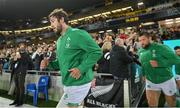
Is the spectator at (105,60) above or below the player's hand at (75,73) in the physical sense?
above

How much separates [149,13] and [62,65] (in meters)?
12.9

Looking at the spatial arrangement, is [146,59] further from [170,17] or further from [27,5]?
[27,5]

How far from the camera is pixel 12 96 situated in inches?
374

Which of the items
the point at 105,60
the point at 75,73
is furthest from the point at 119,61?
the point at 75,73

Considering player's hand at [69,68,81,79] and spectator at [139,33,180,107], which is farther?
spectator at [139,33,180,107]

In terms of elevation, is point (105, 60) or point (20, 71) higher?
point (105, 60)

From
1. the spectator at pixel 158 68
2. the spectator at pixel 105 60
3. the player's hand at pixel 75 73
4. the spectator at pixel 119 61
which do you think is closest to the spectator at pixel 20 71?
the spectator at pixel 105 60

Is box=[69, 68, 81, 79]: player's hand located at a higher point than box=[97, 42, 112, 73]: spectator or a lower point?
lower

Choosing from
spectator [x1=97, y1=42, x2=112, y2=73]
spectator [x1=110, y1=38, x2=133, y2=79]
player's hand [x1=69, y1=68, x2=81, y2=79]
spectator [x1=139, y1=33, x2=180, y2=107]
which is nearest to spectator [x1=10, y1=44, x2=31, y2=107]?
spectator [x1=97, y1=42, x2=112, y2=73]

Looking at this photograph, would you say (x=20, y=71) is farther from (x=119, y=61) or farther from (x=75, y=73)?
(x=75, y=73)

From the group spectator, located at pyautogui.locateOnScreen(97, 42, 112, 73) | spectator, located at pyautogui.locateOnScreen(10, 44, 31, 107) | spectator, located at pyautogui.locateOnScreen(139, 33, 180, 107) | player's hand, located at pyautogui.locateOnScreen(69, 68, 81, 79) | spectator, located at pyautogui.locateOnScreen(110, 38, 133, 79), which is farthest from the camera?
spectator, located at pyautogui.locateOnScreen(10, 44, 31, 107)

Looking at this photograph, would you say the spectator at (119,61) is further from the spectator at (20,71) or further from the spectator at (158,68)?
the spectator at (20,71)

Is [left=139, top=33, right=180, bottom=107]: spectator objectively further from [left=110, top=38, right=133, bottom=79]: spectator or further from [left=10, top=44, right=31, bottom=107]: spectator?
[left=10, top=44, right=31, bottom=107]: spectator

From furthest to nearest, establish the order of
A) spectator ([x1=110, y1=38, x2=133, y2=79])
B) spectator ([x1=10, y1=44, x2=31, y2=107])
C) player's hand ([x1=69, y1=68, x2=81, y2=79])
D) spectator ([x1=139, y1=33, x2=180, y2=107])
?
spectator ([x1=10, y1=44, x2=31, y2=107])
spectator ([x1=110, y1=38, x2=133, y2=79])
spectator ([x1=139, y1=33, x2=180, y2=107])
player's hand ([x1=69, y1=68, x2=81, y2=79])
